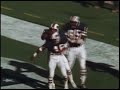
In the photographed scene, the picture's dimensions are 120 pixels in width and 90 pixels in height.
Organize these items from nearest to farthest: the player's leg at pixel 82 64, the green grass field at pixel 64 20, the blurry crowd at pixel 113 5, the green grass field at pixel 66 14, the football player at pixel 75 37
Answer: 1. the football player at pixel 75 37
2. the player's leg at pixel 82 64
3. the green grass field at pixel 64 20
4. the green grass field at pixel 66 14
5. the blurry crowd at pixel 113 5

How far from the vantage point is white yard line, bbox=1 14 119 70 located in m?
17.9

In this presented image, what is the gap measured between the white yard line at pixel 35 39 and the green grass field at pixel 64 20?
1.58 feet

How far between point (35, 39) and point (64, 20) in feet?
11.9

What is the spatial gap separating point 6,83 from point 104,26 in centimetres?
904

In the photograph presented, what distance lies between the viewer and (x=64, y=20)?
76.2 ft

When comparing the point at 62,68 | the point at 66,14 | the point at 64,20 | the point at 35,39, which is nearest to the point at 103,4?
the point at 66,14

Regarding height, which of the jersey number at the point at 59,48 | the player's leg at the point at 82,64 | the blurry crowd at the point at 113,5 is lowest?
the player's leg at the point at 82,64

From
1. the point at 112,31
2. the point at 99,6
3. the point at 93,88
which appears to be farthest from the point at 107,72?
the point at 99,6

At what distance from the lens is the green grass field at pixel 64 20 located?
1578cm

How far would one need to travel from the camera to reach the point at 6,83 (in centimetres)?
1459

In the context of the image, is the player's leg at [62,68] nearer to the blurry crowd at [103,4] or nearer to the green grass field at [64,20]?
the green grass field at [64,20]

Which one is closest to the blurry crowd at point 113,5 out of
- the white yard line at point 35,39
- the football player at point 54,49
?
the white yard line at point 35,39

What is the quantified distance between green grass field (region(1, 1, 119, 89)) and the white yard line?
480mm

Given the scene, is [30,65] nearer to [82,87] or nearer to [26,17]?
[82,87]
